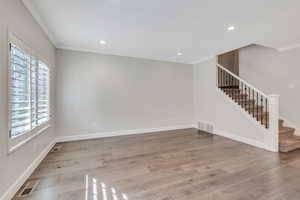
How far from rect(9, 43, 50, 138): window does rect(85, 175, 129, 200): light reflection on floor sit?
3.90ft

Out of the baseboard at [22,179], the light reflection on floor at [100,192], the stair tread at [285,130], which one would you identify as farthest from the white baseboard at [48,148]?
the stair tread at [285,130]

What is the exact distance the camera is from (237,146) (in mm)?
3756

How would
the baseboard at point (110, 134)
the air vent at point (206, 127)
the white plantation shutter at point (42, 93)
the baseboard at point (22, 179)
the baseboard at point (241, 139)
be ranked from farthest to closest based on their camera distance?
the air vent at point (206, 127) < the baseboard at point (110, 134) < the baseboard at point (241, 139) < the white plantation shutter at point (42, 93) < the baseboard at point (22, 179)

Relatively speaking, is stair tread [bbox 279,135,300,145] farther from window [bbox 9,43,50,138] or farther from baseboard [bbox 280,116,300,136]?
window [bbox 9,43,50,138]

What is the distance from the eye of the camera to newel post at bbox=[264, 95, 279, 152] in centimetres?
339

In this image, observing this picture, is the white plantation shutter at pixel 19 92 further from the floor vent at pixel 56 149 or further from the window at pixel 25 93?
the floor vent at pixel 56 149

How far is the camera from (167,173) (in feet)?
8.06

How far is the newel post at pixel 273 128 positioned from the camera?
3.39 meters

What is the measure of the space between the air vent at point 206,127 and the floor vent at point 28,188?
481 centimetres

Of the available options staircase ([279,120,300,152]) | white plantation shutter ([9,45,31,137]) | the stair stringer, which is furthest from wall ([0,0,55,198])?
staircase ([279,120,300,152])

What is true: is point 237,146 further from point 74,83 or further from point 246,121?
point 74,83

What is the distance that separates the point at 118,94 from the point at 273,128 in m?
4.22

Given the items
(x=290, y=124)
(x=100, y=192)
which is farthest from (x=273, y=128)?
(x=100, y=192)

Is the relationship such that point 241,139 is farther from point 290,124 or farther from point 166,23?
point 166,23
